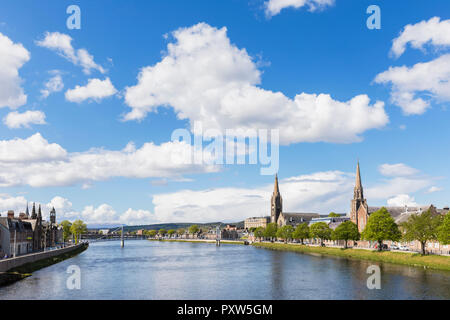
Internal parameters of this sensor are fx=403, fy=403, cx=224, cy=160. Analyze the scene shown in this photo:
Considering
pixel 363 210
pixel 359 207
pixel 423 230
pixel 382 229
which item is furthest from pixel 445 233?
pixel 359 207

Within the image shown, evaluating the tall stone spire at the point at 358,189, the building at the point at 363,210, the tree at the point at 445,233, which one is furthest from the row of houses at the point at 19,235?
the tall stone spire at the point at 358,189

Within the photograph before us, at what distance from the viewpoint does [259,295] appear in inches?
2197

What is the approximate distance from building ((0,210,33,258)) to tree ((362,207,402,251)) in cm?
8804

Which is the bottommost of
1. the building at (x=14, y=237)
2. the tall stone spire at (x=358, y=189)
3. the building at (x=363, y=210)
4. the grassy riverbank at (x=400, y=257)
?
the grassy riverbank at (x=400, y=257)

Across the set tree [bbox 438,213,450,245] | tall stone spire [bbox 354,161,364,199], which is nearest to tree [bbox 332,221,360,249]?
tall stone spire [bbox 354,161,364,199]

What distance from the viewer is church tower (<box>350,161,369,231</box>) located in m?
158

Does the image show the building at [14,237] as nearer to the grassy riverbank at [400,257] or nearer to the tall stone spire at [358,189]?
the grassy riverbank at [400,257]

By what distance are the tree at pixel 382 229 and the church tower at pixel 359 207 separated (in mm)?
46163

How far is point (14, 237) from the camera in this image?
100000 millimetres

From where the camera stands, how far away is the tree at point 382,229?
353 ft

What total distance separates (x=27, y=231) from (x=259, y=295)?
84.2 m
